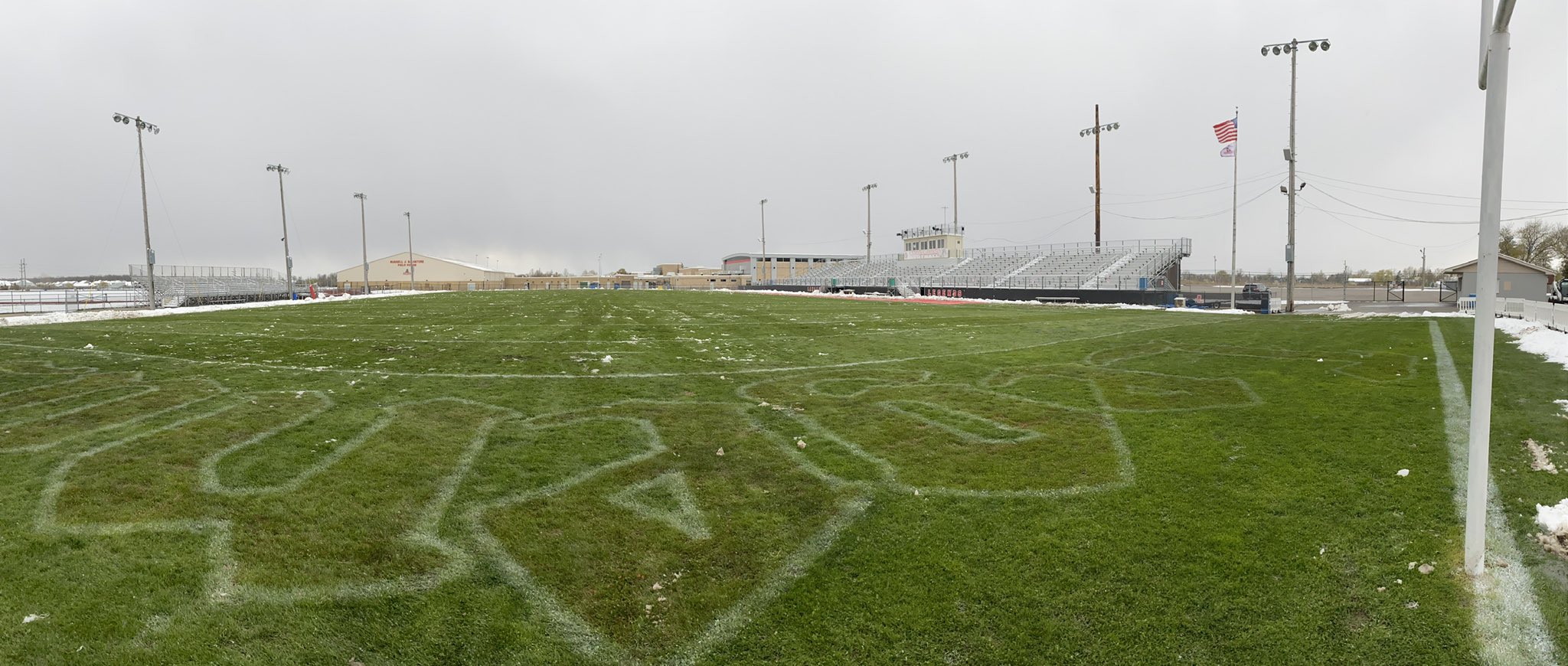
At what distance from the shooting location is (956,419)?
7.79 metres

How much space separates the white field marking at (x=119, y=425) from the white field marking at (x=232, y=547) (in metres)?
0.65

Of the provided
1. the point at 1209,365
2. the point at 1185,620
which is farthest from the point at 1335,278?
the point at 1185,620

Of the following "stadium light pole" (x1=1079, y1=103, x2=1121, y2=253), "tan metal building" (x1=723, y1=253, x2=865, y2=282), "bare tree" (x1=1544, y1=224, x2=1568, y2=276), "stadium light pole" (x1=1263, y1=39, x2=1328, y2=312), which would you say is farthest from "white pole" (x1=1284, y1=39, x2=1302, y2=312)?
"tan metal building" (x1=723, y1=253, x2=865, y2=282)

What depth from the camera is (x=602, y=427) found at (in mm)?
7410

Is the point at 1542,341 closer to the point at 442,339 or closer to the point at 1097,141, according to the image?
the point at 442,339

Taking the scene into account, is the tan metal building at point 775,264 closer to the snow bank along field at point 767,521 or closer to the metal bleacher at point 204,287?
the metal bleacher at point 204,287

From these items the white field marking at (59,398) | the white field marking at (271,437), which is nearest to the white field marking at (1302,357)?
the white field marking at (271,437)

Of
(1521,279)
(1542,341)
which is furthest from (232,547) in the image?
(1521,279)

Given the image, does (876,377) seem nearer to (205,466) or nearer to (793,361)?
(793,361)

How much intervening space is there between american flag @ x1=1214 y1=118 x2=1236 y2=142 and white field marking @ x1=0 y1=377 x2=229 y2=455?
3717 centimetres

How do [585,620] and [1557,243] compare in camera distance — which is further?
[1557,243]

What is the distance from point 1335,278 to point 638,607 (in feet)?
588

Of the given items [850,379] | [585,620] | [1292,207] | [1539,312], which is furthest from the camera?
[1292,207]

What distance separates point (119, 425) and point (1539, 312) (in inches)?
1046
